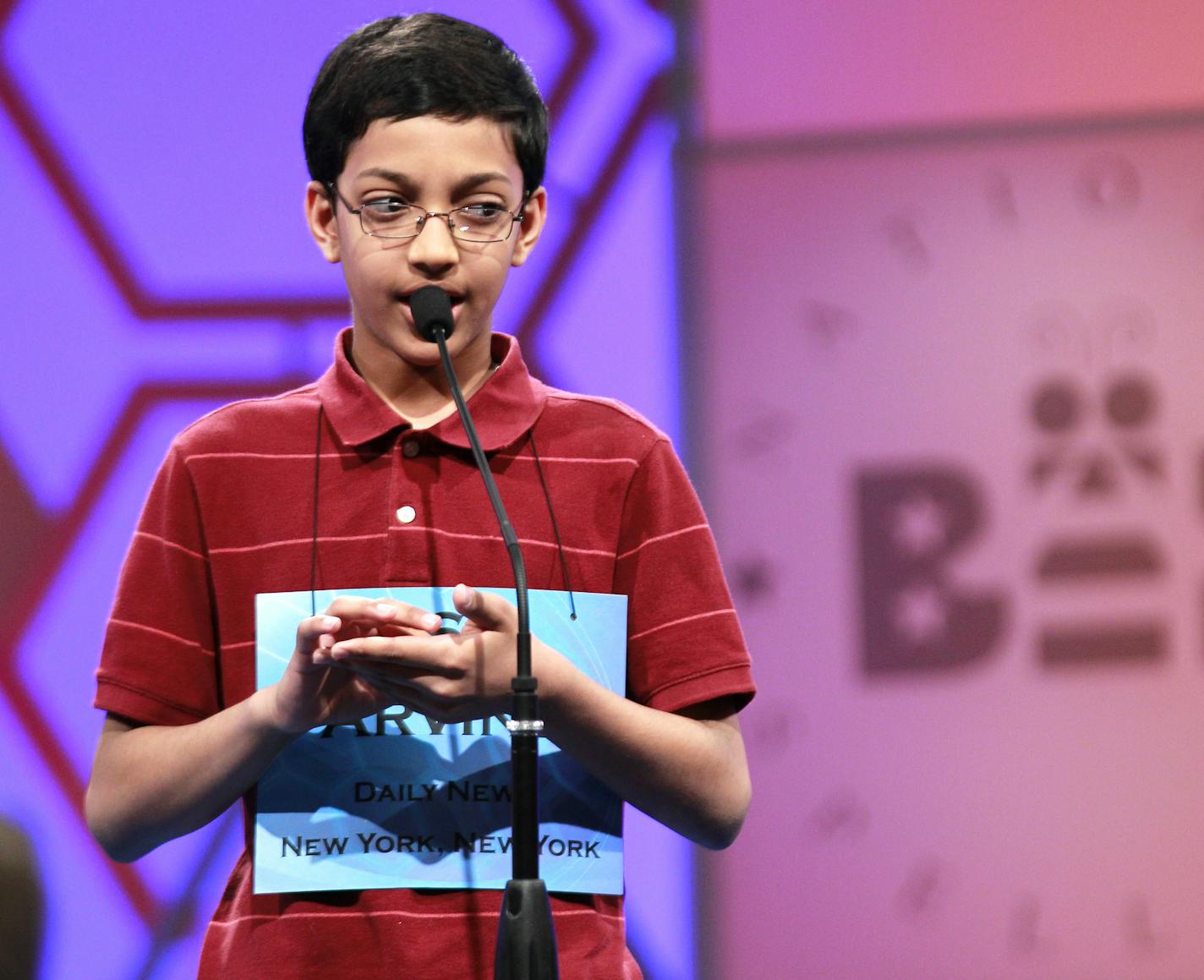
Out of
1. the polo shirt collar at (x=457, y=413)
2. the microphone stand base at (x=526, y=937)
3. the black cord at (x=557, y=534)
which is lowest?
the microphone stand base at (x=526, y=937)

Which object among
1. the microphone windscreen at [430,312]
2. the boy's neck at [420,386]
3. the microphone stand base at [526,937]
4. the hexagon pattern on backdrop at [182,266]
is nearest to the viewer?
the microphone stand base at [526,937]

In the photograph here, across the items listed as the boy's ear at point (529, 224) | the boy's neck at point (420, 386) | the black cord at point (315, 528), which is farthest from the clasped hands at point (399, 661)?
the boy's ear at point (529, 224)

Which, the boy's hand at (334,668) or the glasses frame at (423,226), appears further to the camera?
the glasses frame at (423,226)

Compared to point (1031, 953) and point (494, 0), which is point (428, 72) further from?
point (1031, 953)

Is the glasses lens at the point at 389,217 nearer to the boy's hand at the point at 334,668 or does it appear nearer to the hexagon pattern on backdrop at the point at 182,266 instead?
the boy's hand at the point at 334,668

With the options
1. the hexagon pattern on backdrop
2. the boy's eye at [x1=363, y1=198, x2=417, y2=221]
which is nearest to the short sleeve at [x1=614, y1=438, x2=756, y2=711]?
the boy's eye at [x1=363, y1=198, x2=417, y2=221]

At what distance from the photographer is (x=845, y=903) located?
209 centimetres

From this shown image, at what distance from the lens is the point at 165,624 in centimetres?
101

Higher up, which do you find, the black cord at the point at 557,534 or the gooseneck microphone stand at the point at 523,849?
the black cord at the point at 557,534

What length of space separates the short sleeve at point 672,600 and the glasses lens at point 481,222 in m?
0.20

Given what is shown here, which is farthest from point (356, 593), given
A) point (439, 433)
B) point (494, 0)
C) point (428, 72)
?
point (494, 0)

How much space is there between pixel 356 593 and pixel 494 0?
4.62 ft

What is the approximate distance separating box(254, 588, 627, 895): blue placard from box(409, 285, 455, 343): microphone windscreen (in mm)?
177

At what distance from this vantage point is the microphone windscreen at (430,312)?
0.95 m
